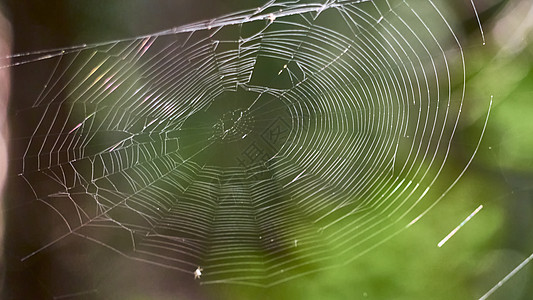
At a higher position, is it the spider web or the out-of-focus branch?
the out-of-focus branch

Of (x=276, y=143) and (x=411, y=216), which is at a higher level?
(x=276, y=143)

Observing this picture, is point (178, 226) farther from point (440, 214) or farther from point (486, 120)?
point (486, 120)

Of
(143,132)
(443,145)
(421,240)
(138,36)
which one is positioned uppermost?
(138,36)

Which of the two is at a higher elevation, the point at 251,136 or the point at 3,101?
the point at 3,101

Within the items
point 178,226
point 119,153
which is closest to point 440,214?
point 178,226

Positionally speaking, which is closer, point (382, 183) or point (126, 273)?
point (382, 183)

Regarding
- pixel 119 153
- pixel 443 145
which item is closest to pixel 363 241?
pixel 443 145

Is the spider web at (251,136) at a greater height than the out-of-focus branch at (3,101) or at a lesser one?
lesser
